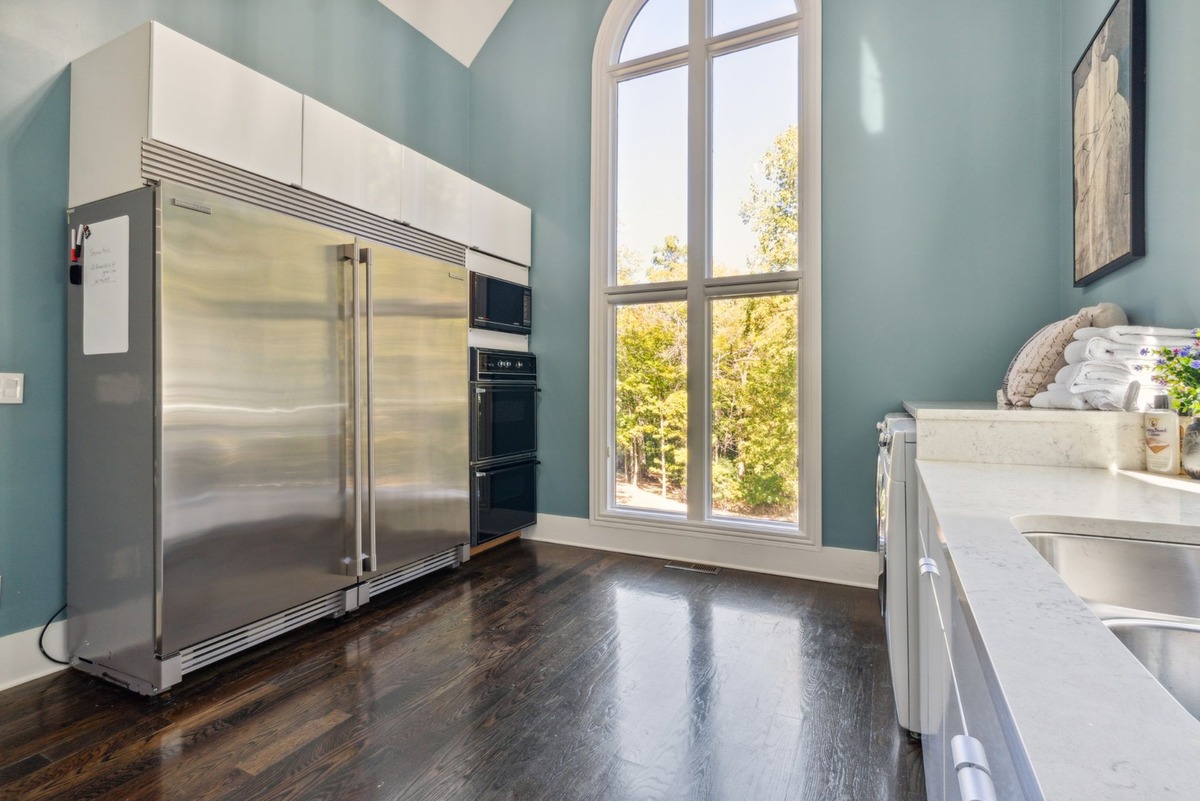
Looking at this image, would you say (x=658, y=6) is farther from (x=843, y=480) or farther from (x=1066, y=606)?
(x=1066, y=606)

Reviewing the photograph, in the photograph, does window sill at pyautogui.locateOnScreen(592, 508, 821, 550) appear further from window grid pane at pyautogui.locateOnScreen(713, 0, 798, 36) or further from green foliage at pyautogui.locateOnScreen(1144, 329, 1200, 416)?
window grid pane at pyautogui.locateOnScreen(713, 0, 798, 36)

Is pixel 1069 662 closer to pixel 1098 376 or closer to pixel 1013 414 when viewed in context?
pixel 1013 414

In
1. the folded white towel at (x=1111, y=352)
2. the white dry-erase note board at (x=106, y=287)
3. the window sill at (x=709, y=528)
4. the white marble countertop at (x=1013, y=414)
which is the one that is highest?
the white dry-erase note board at (x=106, y=287)

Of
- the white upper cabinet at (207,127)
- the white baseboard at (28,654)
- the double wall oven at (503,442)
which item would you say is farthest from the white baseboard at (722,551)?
the white baseboard at (28,654)

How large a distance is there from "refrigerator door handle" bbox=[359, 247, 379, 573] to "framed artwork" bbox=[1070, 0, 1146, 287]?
9.24 ft

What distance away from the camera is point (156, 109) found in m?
1.98

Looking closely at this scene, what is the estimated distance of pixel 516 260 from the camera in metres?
3.83

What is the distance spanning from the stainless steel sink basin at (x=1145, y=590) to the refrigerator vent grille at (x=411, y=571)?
8.64 feet

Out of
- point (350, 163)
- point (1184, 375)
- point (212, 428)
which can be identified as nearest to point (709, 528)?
point (1184, 375)

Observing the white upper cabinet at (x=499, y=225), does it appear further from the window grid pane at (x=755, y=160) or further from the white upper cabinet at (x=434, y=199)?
the window grid pane at (x=755, y=160)

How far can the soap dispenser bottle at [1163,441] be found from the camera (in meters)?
1.38

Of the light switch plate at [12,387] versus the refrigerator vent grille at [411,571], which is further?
the refrigerator vent grille at [411,571]

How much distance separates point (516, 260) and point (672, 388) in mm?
1310

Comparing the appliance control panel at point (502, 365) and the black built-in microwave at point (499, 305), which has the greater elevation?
the black built-in microwave at point (499, 305)
